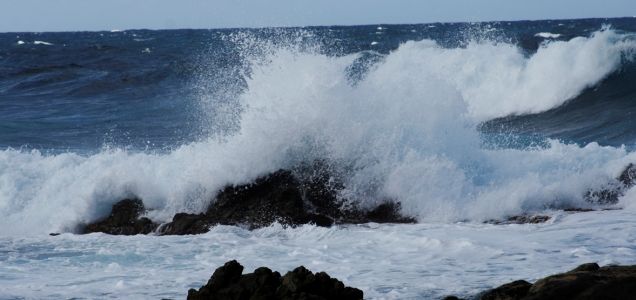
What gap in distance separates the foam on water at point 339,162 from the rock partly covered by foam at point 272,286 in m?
3.96

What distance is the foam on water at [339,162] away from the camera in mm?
9492

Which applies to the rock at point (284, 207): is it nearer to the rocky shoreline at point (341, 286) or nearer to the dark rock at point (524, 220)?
the dark rock at point (524, 220)

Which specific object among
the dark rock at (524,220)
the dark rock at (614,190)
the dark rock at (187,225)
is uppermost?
the dark rock at (614,190)

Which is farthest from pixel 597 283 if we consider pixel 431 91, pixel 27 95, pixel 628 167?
pixel 27 95

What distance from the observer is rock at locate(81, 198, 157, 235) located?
925 centimetres

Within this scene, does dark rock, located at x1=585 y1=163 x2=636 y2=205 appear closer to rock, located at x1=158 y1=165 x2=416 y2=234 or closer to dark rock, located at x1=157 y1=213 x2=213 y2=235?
rock, located at x1=158 y1=165 x2=416 y2=234

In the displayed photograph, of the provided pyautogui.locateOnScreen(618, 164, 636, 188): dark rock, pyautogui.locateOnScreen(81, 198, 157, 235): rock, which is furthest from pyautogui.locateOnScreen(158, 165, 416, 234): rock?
pyautogui.locateOnScreen(618, 164, 636, 188): dark rock

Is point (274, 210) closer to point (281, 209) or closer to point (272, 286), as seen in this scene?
point (281, 209)

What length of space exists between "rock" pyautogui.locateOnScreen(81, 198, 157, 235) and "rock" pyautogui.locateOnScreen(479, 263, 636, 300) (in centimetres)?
491

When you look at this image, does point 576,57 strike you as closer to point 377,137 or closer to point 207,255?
point 377,137

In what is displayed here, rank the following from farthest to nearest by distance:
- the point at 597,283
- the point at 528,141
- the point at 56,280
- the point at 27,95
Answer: the point at 27,95 → the point at 528,141 → the point at 56,280 → the point at 597,283

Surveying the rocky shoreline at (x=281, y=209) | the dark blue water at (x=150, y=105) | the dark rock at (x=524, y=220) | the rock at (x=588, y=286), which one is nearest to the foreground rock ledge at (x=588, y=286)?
the rock at (x=588, y=286)

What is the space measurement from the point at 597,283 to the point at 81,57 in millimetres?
35814

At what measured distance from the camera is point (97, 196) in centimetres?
996
